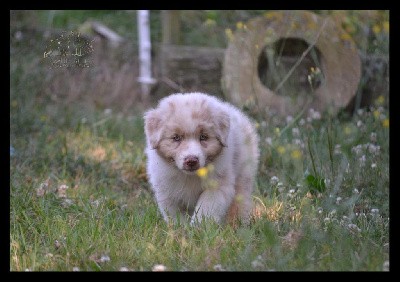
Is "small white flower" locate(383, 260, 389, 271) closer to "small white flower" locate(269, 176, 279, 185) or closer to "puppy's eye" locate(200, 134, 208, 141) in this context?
"puppy's eye" locate(200, 134, 208, 141)

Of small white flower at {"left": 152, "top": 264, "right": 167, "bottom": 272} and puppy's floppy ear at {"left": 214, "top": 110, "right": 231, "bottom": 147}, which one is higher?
puppy's floppy ear at {"left": 214, "top": 110, "right": 231, "bottom": 147}

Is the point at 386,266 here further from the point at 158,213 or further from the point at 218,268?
the point at 158,213

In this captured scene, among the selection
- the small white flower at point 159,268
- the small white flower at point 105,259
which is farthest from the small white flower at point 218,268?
the small white flower at point 105,259

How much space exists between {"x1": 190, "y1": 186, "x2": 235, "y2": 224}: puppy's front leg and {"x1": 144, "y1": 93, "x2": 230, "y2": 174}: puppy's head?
219 millimetres

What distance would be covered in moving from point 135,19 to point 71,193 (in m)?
6.24

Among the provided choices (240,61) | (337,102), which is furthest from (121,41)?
(337,102)

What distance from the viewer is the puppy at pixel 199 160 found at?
15.3 ft

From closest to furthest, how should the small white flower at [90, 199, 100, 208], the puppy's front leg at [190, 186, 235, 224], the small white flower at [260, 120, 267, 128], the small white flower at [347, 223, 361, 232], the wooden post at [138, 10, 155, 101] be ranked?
the small white flower at [347, 223, 361, 232], the puppy's front leg at [190, 186, 235, 224], the small white flower at [90, 199, 100, 208], the small white flower at [260, 120, 267, 128], the wooden post at [138, 10, 155, 101]

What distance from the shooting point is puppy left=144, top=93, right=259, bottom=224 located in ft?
15.3

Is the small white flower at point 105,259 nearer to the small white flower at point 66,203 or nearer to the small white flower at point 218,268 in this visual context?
the small white flower at point 218,268

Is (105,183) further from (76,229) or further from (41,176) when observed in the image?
(76,229)

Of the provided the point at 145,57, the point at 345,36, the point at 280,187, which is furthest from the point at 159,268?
the point at 145,57

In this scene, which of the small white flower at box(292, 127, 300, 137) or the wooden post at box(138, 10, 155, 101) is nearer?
the small white flower at box(292, 127, 300, 137)

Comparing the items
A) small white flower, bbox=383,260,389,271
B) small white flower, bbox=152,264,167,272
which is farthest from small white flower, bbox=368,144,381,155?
small white flower, bbox=152,264,167,272
